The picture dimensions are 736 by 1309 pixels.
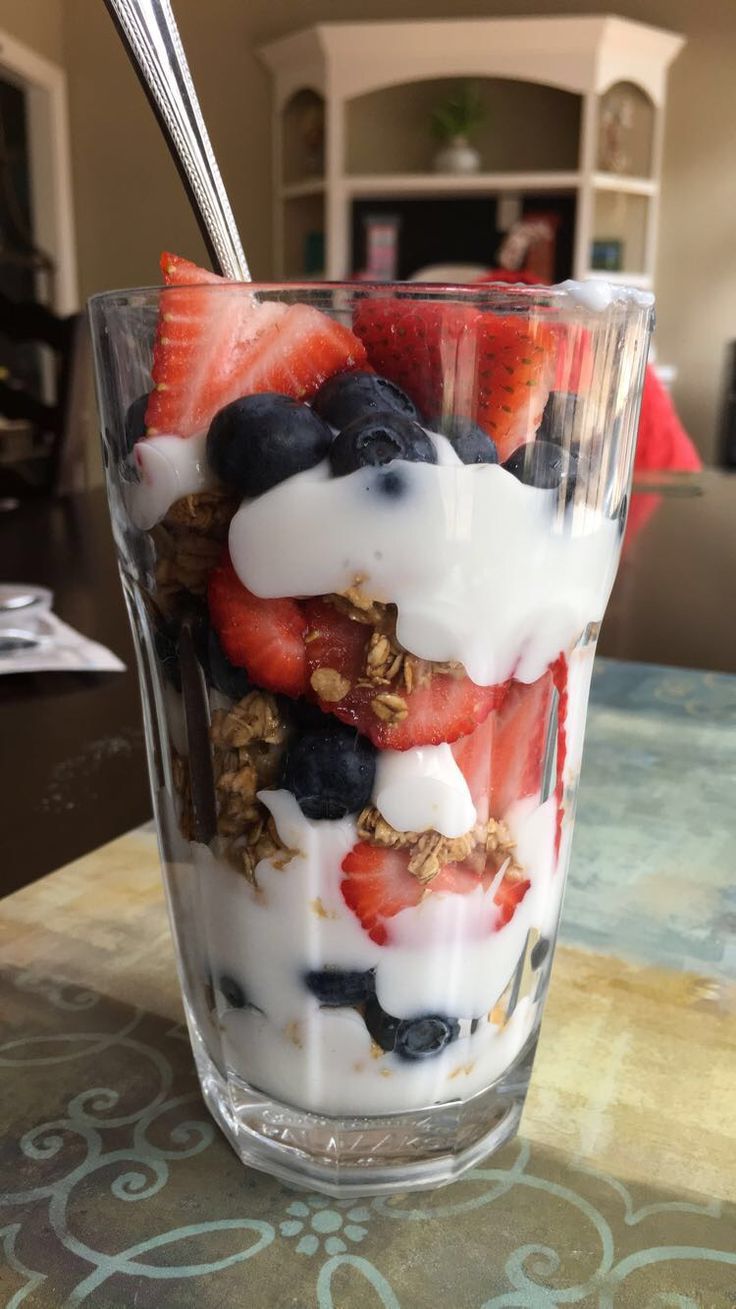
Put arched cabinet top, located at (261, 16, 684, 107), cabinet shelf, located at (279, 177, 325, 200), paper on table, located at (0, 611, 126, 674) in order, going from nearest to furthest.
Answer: paper on table, located at (0, 611, 126, 674) < arched cabinet top, located at (261, 16, 684, 107) < cabinet shelf, located at (279, 177, 325, 200)

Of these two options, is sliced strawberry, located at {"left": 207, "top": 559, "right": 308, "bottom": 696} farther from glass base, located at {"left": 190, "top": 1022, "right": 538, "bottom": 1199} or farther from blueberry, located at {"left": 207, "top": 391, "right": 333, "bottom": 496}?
glass base, located at {"left": 190, "top": 1022, "right": 538, "bottom": 1199}

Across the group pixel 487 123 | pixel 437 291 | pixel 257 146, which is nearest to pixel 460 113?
pixel 487 123

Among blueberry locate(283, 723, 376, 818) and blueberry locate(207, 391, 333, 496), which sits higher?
blueberry locate(207, 391, 333, 496)

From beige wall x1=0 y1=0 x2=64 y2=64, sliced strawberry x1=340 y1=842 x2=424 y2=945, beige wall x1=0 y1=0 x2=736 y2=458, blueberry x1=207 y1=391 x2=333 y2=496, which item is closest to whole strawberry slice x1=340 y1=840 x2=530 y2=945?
sliced strawberry x1=340 y1=842 x2=424 y2=945

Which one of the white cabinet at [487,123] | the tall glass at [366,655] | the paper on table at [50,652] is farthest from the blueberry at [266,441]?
the white cabinet at [487,123]

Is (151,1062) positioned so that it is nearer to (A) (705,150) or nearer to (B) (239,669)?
(B) (239,669)

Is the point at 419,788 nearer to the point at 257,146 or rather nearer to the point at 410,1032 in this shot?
the point at 410,1032
